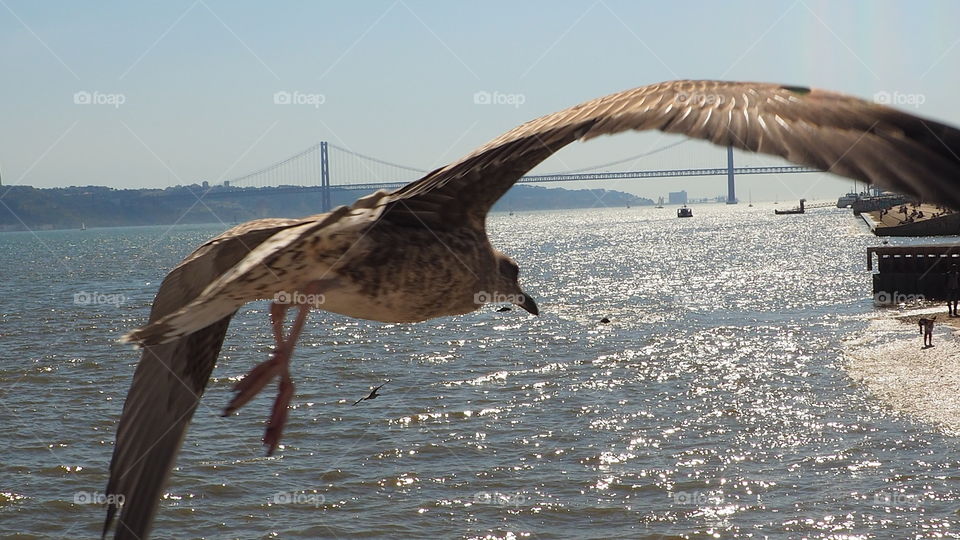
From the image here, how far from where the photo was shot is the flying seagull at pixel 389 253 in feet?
9.92

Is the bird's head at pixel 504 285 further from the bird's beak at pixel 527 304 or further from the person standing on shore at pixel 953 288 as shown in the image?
the person standing on shore at pixel 953 288

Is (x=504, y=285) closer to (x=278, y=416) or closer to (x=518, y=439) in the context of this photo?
(x=278, y=416)

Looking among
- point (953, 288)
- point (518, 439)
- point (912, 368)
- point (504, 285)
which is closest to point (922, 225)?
point (953, 288)

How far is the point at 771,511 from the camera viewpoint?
682 inches

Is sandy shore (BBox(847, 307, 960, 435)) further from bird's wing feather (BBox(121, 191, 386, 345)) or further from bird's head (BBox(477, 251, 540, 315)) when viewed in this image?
bird's wing feather (BBox(121, 191, 386, 345))

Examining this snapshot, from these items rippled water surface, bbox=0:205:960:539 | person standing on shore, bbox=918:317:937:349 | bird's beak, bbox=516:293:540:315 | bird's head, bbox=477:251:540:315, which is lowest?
rippled water surface, bbox=0:205:960:539

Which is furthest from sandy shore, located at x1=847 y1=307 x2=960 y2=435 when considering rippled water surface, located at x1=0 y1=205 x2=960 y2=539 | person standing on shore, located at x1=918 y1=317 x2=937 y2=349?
rippled water surface, located at x1=0 y1=205 x2=960 y2=539

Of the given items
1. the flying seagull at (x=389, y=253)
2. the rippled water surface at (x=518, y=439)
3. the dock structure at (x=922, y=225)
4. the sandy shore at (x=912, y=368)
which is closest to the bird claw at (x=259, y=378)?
the flying seagull at (x=389, y=253)

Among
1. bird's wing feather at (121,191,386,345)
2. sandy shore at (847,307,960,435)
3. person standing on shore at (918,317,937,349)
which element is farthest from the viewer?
person standing on shore at (918,317,937,349)

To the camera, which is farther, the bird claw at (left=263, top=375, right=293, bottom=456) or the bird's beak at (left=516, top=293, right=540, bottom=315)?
the bird's beak at (left=516, top=293, right=540, bottom=315)

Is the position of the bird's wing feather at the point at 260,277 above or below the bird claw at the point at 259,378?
above

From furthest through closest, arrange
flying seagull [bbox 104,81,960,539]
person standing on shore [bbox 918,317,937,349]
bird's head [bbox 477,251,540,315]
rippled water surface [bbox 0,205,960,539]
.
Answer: person standing on shore [bbox 918,317,937,349] → rippled water surface [bbox 0,205,960,539] → bird's head [bbox 477,251,540,315] → flying seagull [bbox 104,81,960,539]

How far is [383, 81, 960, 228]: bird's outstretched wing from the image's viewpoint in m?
2.57

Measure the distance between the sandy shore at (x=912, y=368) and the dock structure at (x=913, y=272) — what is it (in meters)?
3.54
